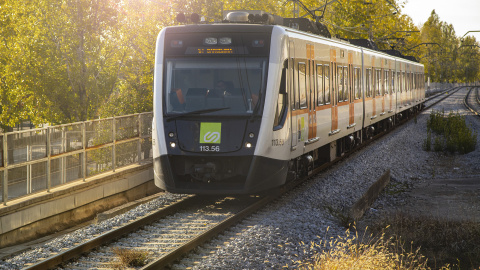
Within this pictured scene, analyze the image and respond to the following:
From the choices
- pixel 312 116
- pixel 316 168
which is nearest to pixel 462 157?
pixel 316 168

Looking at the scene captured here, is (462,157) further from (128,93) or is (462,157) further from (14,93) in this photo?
(14,93)

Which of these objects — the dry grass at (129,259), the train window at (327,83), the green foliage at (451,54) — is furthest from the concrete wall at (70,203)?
the green foliage at (451,54)

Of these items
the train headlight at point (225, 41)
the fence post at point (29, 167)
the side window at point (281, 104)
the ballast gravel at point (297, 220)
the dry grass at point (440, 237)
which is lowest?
the dry grass at point (440, 237)

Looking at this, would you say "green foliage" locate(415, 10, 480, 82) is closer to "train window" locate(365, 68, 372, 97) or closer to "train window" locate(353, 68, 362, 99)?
"train window" locate(365, 68, 372, 97)

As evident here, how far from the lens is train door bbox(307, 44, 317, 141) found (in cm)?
1398

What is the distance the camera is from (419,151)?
77.5 feet

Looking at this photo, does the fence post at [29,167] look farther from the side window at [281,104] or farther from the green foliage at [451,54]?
the green foliage at [451,54]

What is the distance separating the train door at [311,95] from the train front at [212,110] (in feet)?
8.00

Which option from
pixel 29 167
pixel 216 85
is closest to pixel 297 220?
pixel 216 85

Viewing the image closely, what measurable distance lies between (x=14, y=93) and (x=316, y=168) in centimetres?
1547

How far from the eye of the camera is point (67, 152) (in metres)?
12.9

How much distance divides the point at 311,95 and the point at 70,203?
5196 millimetres

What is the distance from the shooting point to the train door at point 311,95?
13984 millimetres

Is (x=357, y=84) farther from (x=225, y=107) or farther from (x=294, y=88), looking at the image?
(x=225, y=107)
